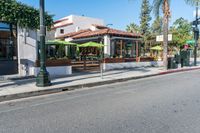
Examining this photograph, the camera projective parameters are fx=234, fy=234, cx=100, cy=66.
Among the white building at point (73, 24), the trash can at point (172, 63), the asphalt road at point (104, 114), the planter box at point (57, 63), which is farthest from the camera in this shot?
the white building at point (73, 24)

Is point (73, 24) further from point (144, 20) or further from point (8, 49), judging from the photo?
point (8, 49)

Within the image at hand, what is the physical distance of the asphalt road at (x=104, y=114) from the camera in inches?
212

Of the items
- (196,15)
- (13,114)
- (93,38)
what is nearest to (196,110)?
(13,114)

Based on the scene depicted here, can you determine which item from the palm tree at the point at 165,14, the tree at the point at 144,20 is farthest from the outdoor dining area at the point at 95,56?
the tree at the point at 144,20

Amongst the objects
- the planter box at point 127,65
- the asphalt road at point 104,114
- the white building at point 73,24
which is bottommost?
the asphalt road at point 104,114

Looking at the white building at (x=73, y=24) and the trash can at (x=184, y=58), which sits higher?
the white building at (x=73, y=24)

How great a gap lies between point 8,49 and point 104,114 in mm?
10108

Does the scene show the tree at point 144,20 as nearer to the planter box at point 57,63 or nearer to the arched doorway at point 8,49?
the planter box at point 57,63

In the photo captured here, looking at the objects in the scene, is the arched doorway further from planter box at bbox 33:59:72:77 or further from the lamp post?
the lamp post

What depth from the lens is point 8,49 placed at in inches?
571

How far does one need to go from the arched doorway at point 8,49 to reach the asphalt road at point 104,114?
20.2 feet

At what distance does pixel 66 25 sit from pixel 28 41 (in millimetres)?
26150

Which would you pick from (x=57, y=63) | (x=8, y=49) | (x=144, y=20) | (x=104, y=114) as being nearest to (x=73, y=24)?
(x=144, y=20)

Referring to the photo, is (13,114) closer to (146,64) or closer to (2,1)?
(2,1)
